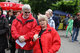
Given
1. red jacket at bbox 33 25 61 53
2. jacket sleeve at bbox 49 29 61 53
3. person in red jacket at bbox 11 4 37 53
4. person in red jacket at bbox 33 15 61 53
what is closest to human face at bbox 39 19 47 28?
person in red jacket at bbox 33 15 61 53

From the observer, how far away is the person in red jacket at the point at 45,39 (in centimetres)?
273

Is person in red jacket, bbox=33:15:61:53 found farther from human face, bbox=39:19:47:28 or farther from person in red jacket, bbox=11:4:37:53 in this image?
person in red jacket, bbox=11:4:37:53

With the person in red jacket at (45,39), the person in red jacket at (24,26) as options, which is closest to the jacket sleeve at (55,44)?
the person in red jacket at (45,39)

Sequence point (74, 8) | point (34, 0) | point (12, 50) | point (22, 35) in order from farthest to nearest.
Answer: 1. point (34, 0)
2. point (74, 8)
3. point (12, 50)
4. point (22, 35)

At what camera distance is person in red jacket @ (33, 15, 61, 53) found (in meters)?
2.73

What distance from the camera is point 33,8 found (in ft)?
77.5

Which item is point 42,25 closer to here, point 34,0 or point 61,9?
point 61,9

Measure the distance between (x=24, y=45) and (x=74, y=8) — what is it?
56.8ft

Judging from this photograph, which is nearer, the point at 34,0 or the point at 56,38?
the point at 56,38

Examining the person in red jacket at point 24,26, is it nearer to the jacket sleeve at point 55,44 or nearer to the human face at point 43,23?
the human face at point 43,23

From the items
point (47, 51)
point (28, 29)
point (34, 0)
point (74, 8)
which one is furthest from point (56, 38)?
point (34, 0)

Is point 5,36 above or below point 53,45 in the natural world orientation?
below

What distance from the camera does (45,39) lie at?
2746mm

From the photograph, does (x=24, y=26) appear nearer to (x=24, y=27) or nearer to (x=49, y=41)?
(x=24, y=27)
